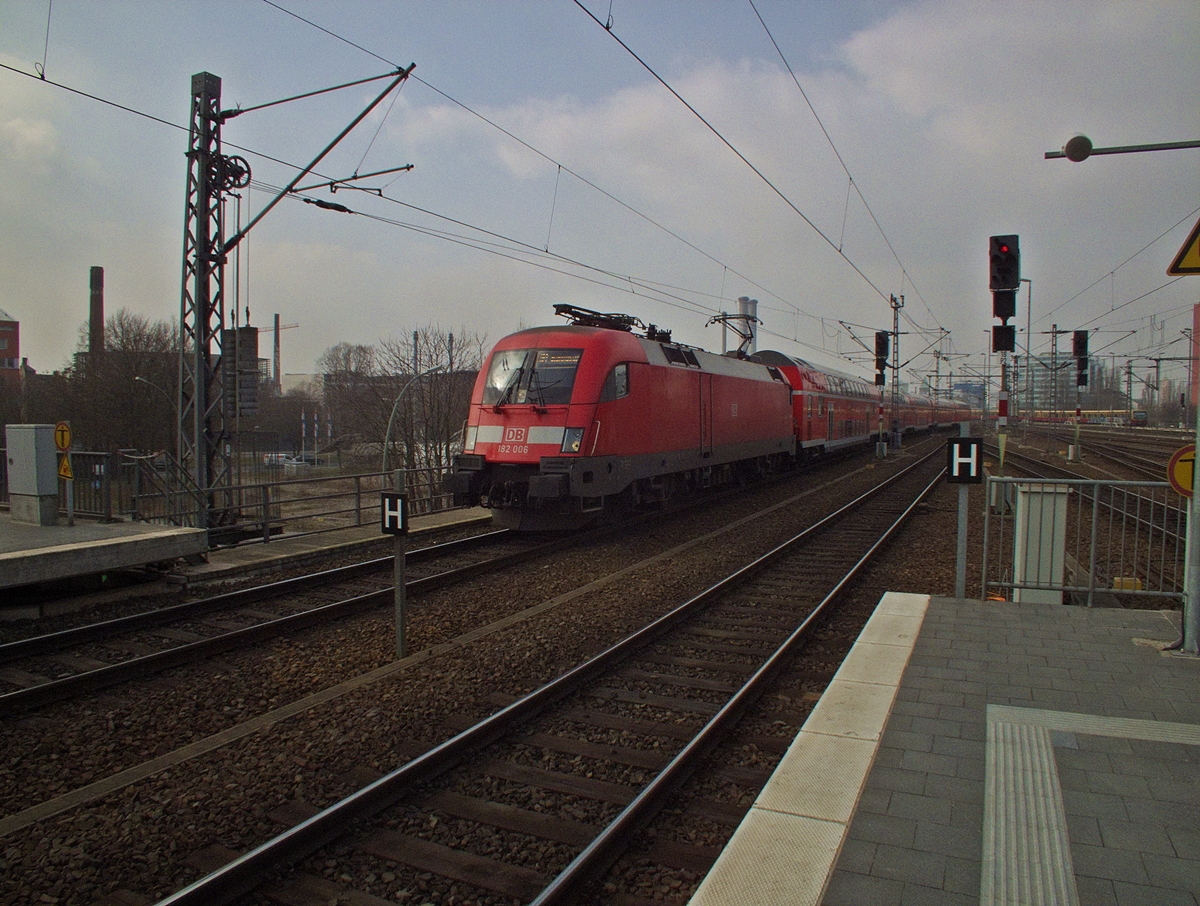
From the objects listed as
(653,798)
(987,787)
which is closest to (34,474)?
(653,798)

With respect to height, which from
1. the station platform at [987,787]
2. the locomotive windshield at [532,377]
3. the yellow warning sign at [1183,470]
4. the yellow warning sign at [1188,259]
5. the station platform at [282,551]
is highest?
the yellow warning sign at [1188,259]

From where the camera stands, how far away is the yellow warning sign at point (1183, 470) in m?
5.46

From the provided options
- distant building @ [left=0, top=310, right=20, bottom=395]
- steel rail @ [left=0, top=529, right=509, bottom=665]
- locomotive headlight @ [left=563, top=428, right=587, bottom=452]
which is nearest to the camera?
steel rail @ [left=0, top=529, right=509, bottom=665]

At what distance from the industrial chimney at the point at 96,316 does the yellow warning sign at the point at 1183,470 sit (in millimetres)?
35895

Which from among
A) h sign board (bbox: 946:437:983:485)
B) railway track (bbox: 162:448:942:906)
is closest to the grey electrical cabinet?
railway track (bbox: 162:448:942:906)

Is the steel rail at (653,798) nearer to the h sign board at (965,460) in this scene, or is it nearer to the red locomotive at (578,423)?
the h sign board at (965,460)

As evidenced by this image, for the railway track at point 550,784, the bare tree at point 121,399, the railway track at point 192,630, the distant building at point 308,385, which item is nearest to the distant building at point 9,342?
the distant building at point 308,385

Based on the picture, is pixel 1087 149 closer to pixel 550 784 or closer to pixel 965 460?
pixel 965 460

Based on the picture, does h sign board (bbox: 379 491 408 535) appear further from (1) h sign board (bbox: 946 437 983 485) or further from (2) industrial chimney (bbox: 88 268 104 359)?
(2) industrial chimney (bbox: 88 268 104 359)

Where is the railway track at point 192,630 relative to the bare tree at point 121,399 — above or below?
below

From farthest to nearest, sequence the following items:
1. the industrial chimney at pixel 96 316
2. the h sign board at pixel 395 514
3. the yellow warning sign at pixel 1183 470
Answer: the industrial chimney at pixel 96 316
the h sign board at pixel 395 514
the yellow warning sign at pixel 1183 470

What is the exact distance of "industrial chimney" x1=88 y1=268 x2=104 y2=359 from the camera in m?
32.6

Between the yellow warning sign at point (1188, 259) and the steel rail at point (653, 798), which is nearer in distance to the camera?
the steel rail at point (653, 798)

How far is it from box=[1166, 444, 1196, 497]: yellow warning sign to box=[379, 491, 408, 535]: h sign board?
590 cm
